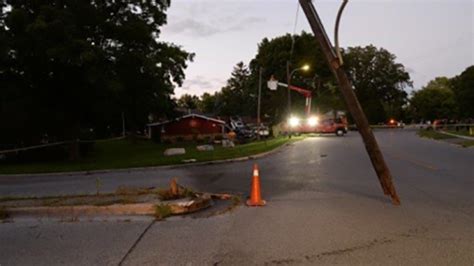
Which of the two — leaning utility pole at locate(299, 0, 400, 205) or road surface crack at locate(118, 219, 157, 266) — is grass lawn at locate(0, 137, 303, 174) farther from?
road surface crack at locate(118, 219, 157, 266)

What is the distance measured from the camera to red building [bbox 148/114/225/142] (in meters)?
59.6

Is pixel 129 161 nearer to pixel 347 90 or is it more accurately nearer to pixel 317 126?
pixel 347 90

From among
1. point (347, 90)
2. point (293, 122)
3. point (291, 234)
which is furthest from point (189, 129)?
point (291, 234)

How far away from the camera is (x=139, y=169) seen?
58.6ft

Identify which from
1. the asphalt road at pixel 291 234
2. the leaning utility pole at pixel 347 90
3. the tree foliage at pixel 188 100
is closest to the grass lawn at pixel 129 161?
the asphalt road at pixel 291 234

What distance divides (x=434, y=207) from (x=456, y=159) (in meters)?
10.9

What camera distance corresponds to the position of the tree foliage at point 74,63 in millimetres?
23953

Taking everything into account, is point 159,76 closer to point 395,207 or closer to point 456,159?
point 456,159

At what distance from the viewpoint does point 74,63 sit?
2386 centimetres

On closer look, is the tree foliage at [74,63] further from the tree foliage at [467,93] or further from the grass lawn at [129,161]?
the tree foliage at [467,93]

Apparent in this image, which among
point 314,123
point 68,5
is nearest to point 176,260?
point 68,5

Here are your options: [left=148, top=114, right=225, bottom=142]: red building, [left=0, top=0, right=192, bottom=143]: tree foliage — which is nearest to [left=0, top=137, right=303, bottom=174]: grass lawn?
[left=0, top=0, right=192, bottom=143]: tree foliage

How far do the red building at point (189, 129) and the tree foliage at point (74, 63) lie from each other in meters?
28.1

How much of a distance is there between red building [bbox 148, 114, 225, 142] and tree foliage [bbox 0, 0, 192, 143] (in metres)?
28.1
